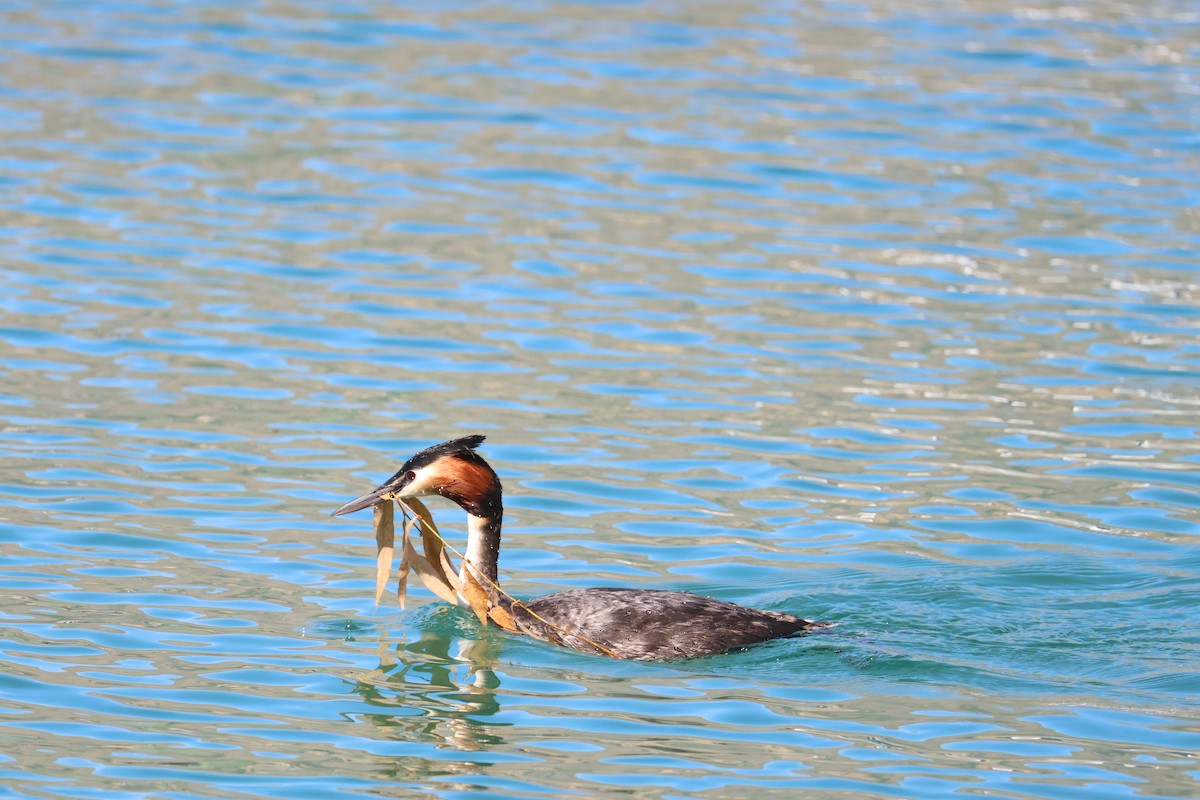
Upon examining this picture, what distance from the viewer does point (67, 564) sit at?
10.5m

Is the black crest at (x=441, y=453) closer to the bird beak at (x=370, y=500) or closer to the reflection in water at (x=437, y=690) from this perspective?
the bird beak at (x=370, y=500)

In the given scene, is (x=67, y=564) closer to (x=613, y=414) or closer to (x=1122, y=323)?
(x=613, y=414)

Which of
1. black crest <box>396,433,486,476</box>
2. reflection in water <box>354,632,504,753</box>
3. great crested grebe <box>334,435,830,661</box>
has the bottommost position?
reflection in water <box>354,632,504,753</box>

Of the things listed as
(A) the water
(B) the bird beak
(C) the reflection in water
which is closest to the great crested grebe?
(B) the bird beak

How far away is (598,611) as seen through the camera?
31.3 feet

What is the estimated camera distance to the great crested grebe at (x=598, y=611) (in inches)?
369

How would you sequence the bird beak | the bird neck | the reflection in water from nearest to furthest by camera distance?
the reflection in water, the bird beak, the bird neck

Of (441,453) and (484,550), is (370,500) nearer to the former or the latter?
(441,453)

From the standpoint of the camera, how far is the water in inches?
332

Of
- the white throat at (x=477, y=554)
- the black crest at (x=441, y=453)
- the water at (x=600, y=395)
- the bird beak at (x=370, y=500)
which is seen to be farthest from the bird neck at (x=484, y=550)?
the bird beak at (x=370, y=500)

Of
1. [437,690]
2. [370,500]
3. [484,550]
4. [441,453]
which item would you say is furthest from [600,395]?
[437,690]

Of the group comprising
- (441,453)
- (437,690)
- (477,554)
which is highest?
(441,453)

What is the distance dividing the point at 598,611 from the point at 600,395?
464cm

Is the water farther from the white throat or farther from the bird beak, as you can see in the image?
the bird beak
